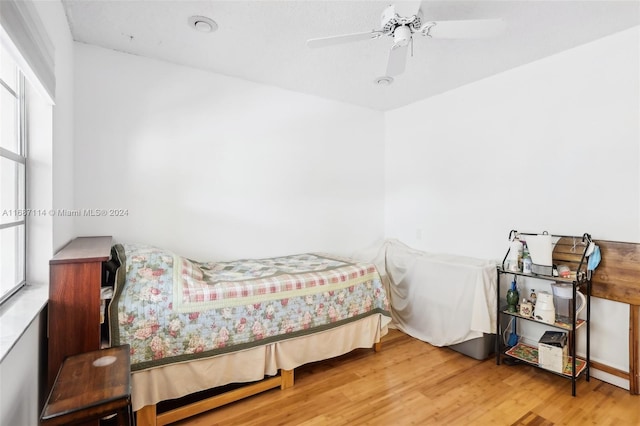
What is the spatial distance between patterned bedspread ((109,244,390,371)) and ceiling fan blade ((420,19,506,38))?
5.81 feet

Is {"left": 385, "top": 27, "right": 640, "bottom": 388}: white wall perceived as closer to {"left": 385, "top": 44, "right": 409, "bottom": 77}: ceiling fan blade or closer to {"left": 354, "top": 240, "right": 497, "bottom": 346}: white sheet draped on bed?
{"left": 354, "top": 240, "right": 497, "bottom": 346}: white sheet draped on bed

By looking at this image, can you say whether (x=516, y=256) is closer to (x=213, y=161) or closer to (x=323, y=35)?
(x=323, y=35)

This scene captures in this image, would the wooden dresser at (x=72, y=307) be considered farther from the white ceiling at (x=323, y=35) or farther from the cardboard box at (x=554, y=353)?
the cardboard box at (x=554, y=353)

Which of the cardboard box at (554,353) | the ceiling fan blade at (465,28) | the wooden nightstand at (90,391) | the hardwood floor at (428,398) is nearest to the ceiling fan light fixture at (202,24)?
the ceiling fan blade at (465,28)

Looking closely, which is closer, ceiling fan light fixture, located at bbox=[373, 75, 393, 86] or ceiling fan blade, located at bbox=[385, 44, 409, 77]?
ceiling fan blade, located at bbox=[385, 44, 409, 77]

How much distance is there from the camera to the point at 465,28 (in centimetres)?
168

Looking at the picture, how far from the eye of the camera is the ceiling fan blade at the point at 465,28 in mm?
1618

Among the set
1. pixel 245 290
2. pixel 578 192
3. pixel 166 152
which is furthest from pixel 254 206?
pixel 578 192

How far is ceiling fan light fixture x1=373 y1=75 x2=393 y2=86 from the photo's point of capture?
9.73 feet

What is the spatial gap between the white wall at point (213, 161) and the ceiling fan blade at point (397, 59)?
1.46 metres

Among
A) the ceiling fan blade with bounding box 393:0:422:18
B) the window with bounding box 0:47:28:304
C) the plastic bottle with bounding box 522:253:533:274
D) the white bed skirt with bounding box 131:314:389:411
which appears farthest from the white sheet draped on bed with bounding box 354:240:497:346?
the window with bounding box 0:47:28:304

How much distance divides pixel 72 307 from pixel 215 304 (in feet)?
2.33

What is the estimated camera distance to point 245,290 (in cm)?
206

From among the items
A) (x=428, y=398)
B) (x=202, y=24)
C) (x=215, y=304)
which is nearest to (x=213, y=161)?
(x=202, y=24)
